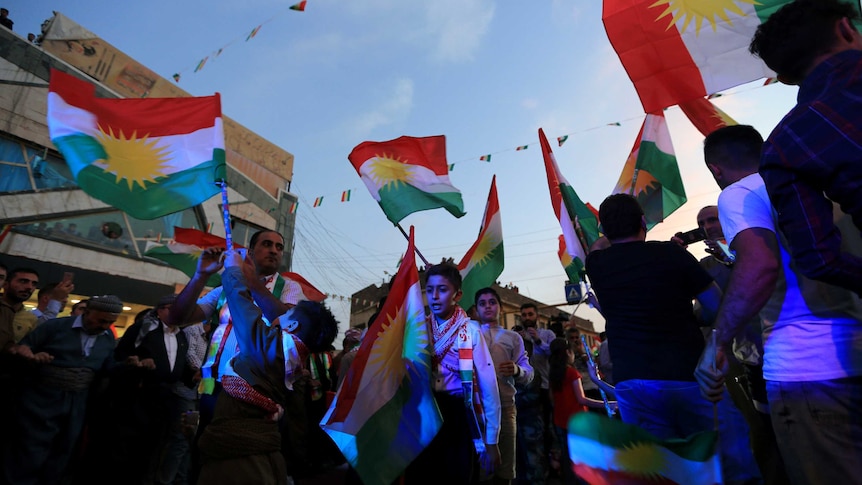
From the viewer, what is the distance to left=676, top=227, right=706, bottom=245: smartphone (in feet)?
10.9

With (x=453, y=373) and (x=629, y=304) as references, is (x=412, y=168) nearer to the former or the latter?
(x=453, y=373)

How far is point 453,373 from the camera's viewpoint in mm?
3363

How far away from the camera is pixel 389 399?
3.02 metres

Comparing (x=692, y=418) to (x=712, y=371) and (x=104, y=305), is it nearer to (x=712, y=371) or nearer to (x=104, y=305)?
(x=712, y=371)

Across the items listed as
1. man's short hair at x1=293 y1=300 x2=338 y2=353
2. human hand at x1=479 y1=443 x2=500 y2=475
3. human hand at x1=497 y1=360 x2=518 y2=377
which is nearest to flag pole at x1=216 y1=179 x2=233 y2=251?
man's short hair at x1=293 y1=300 x2=338 y2=353

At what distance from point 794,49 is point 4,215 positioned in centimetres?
1662

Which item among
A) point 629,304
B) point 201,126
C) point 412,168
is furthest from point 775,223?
point 412,168

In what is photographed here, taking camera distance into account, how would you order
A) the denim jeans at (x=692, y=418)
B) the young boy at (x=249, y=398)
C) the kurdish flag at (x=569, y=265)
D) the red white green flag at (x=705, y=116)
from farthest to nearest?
1. the kurdish flag at (x=569, y=265)
2. the red white green flag at (x=705, y=116)
3. the young boy at (x=249, y=398)
4. the denim jeans at (x=692, y=418)

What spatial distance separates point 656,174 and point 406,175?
299 cm

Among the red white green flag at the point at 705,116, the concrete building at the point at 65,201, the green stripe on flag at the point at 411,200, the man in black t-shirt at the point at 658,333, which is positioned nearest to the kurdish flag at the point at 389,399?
the man in black t-shirt at the point at 658,333

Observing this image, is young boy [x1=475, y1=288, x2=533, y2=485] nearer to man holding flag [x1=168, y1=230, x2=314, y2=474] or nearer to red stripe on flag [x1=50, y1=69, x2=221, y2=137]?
man holding flag [x1=168, y1=230, x2=314, y2=474]

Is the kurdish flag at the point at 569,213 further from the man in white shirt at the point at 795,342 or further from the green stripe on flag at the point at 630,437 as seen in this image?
the green stripe on flag at the point at 630,437

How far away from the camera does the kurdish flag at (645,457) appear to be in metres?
1.62

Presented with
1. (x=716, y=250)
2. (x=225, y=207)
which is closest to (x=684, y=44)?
(x=716, y=250)
